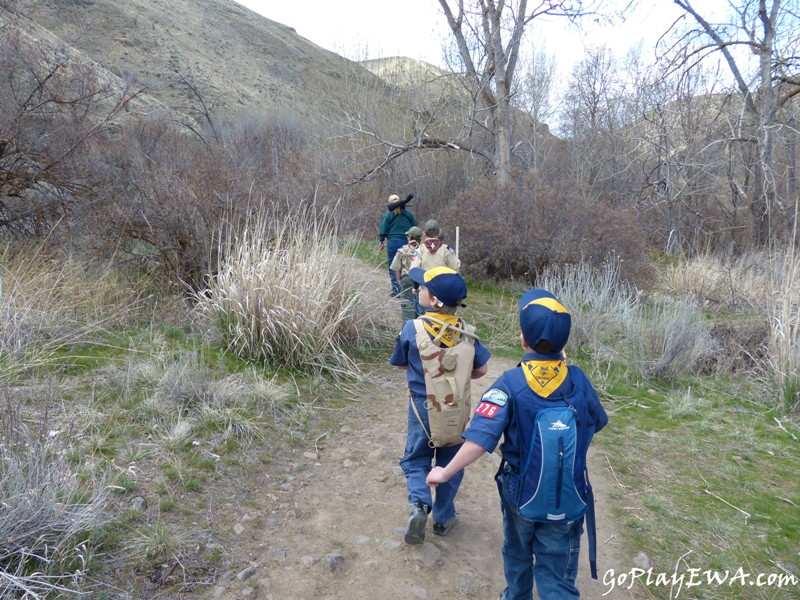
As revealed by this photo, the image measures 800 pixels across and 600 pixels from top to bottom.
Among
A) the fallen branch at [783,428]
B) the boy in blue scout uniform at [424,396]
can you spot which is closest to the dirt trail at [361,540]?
the boy in blue scout uniform at [424,396]

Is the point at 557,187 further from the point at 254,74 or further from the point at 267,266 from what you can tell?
the point at 254,74

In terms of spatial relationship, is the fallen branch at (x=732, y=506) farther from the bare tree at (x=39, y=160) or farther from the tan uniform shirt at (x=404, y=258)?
the bare tree at (x=39, y=160)

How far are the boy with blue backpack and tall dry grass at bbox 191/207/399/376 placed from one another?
3463 mm

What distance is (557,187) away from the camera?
38.3 ft

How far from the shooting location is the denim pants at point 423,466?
125 inches

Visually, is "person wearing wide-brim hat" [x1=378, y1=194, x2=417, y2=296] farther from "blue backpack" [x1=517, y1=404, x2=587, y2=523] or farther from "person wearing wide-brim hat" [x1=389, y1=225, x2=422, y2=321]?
"blue backpack" [x1=517, y1=404, x2=587, y2=523]

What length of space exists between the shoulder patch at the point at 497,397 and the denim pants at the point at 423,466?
0.88 meters

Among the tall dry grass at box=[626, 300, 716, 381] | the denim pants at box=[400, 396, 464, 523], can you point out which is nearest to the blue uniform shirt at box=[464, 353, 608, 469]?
the denim pants at box=[400, 396, 464, 523]

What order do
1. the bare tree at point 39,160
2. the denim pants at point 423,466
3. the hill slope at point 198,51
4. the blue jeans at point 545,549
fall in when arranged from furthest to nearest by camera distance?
the hill slope at point 198,51
the bare tree at point 39,160
the denim pants at point 423,466
the blue jeans at point 545,549

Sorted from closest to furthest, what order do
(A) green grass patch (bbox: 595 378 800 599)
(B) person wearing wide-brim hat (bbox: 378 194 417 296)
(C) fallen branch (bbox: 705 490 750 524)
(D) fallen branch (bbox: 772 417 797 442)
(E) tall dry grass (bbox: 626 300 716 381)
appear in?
(A) green grass patch (bbox: 595 378 800 599) < (C) fallen branch (bbox: 705 490 750 524) < (D) fallen branch (bbox: 772 417 797 442) < (E) tall dry grass (bbox: 626 300 716 381) < (B) person wearing wide-brim hat (bbox: 378 194 417 296)

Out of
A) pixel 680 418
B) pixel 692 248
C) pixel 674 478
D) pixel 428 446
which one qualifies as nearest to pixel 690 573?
pixel 674 478

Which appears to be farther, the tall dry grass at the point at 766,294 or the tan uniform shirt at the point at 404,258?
the tan uniform shirt at the point at 404,258

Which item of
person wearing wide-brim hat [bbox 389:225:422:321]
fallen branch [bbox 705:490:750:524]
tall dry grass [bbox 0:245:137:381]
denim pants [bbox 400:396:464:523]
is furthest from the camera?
person wearing wide-brim hat [bbox 389:225:422:321]

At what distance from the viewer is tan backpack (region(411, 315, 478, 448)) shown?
3.01 m
